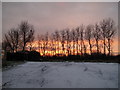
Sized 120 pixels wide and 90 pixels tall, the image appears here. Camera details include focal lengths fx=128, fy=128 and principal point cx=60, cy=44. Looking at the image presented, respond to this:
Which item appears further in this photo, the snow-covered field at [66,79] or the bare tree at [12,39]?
the bare tree at [12,39]

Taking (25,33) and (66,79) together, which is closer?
(66,79)

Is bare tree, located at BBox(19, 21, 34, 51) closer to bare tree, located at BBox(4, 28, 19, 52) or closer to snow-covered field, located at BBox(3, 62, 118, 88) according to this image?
bare tree, located at BBox(4, 28, 19, 52)

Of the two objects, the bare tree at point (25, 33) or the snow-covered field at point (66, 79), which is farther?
the bare tree at point (25, 33)

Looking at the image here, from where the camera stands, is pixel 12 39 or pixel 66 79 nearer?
pixel 66 79

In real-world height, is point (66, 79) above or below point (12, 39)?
below

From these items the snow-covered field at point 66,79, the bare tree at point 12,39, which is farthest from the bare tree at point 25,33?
the snow-covered field at point 66,79

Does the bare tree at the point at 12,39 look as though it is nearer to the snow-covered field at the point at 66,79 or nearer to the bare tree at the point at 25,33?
the bare tree at the point at 25,33

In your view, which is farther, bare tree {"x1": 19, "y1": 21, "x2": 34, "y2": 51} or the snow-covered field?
bare tree {"x1": 19, "y1": 21, "x2": 34, "y2": 51}

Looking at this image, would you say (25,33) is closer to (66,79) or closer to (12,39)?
(12,39)

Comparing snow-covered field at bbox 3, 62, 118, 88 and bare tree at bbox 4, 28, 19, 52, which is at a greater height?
bare tree at bbox 4, 28, 19, 52

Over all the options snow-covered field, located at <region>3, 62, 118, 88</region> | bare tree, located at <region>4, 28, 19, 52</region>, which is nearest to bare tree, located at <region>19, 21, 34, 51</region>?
bare tree, located at <region>4, 28, 19, 52</region>

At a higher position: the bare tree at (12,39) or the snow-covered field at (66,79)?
the bare tree at (12,39)

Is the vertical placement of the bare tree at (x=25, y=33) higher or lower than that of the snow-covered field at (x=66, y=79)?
higher

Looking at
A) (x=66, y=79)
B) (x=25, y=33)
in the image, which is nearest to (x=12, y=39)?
(x=25, y=33)
